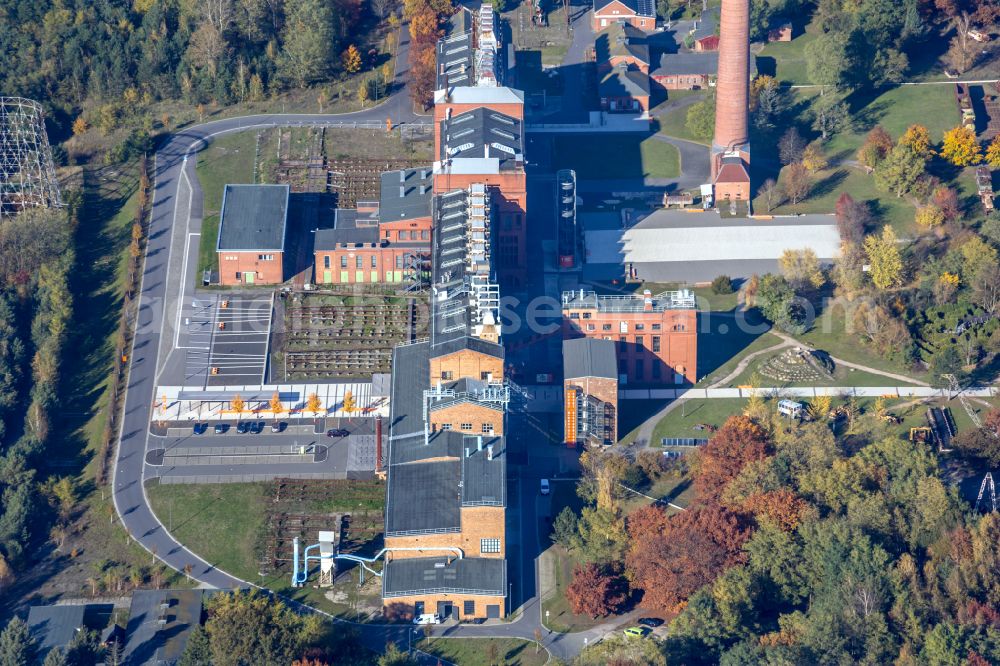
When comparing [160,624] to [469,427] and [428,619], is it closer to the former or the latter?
[428,619]

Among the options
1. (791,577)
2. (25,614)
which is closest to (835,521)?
(791,577)

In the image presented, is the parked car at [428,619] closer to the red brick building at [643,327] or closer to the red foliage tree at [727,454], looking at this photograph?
the red foliage tree at [727,454]

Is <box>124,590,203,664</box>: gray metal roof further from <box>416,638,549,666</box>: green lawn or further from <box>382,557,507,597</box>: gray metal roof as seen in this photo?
<box>416,638,549,666</box>: green lawn

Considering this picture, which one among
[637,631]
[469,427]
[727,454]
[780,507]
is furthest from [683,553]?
[469,427]

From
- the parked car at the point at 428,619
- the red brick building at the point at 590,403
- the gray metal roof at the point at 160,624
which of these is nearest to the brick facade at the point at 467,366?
the red brick building at the point at 590,403

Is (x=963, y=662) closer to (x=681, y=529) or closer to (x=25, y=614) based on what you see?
(x=681, y=529)
